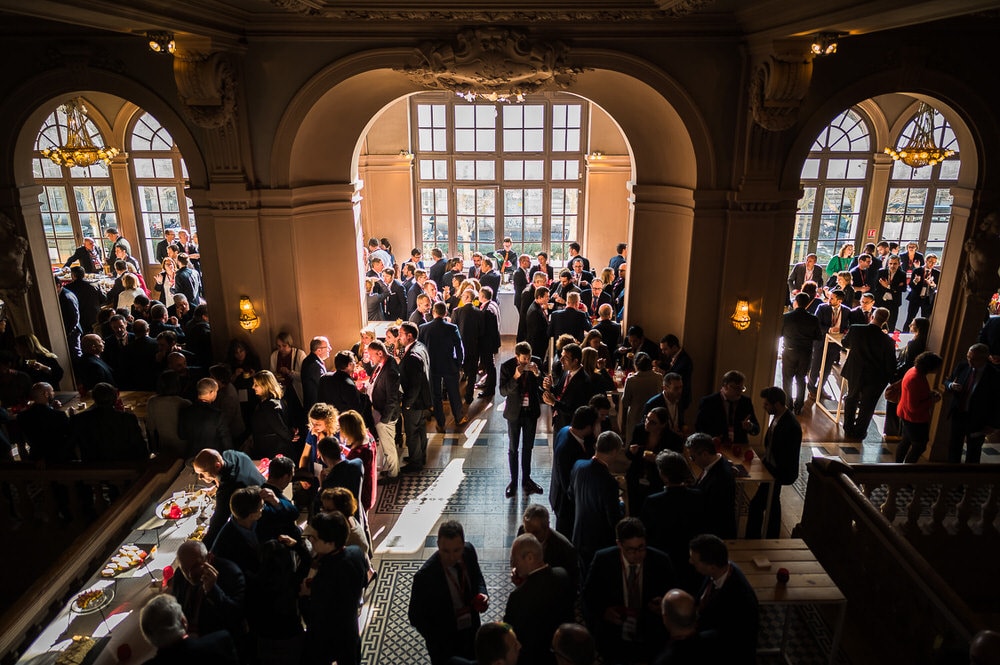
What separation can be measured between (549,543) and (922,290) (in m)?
10.3

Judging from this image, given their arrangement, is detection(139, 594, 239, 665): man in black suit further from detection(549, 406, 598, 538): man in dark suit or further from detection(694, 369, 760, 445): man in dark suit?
detection(694, 369, 760, 445): man in dark suit

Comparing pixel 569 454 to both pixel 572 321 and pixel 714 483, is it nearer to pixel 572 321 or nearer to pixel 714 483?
pixel 714 483

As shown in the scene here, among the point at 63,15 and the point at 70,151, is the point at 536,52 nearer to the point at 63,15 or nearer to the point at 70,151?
the point at 63,15

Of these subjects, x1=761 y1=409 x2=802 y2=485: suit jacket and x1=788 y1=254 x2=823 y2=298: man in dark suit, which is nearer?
x1=761 y1=409 x2=802 y2=485: suit jacket

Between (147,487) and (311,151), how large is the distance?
441 centimetres

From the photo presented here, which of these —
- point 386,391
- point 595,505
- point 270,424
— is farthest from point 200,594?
point 386,391

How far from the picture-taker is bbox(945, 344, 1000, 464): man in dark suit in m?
6.87

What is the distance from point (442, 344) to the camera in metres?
8.28

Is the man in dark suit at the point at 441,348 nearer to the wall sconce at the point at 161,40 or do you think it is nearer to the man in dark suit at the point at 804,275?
the wall sconce at the point at 161,40

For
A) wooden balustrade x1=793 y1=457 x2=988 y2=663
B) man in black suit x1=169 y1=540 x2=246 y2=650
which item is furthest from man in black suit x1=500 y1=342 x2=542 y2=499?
man in black suit x1=169 y1=540 x2=246 y2=650

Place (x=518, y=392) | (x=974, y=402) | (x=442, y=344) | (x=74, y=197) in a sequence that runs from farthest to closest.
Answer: (x=74, y=197) < (x=442, y=344) < (x=974, y=402) < (x=518, y=392)

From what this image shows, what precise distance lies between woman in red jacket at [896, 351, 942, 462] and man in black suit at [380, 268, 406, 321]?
689cm

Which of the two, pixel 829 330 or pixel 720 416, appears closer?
pixel 720 416

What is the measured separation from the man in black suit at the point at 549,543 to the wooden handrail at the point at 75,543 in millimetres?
3065
